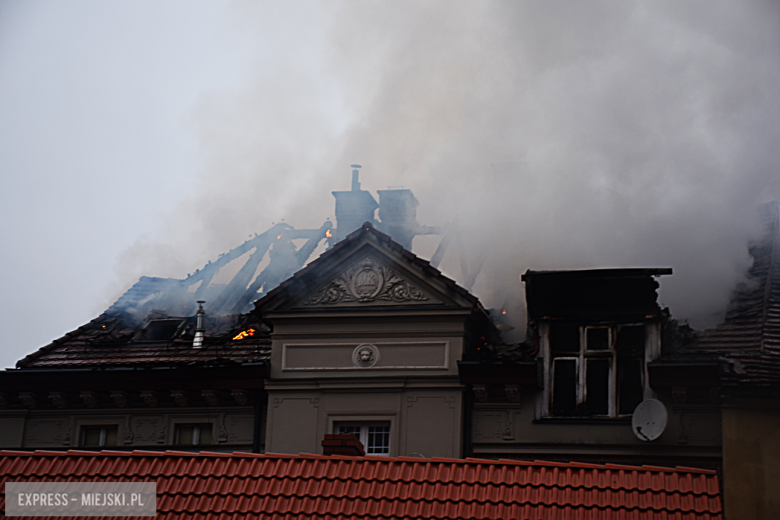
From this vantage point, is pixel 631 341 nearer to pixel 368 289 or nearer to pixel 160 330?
pixel 368 289

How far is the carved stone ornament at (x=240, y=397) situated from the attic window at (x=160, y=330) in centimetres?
333

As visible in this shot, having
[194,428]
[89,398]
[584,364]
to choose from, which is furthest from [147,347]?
[584,364]

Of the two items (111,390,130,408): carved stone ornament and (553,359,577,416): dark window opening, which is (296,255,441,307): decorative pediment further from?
(111,390,130,408): carved stone ornament

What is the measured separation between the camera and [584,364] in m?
19.6

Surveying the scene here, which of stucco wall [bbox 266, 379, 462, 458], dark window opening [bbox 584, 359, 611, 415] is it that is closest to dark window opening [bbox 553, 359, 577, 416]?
dark window opening [bbox 584, 359, 611, 415]

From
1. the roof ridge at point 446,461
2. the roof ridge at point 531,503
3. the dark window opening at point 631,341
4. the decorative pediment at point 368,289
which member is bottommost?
the roof ridge at point 531,503

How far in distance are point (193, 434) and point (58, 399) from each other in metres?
3.03

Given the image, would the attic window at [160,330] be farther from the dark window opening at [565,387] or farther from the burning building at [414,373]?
the dark window opening at [565,387]

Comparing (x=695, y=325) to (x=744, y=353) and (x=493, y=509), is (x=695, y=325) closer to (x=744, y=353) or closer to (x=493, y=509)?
(x=744, y=353)

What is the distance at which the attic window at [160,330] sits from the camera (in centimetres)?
2336

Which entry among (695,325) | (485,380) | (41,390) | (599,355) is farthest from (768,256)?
(41,390)

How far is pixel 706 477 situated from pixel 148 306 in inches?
621

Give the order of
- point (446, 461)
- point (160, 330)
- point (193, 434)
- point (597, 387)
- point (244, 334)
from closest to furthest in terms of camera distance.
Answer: point (446, 461)
point (597, 387)
point (193, 434)
point (244, 334)
point (160, 330)

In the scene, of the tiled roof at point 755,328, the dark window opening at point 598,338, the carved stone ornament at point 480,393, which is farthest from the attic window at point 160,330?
the tiled roof at point 755,328
